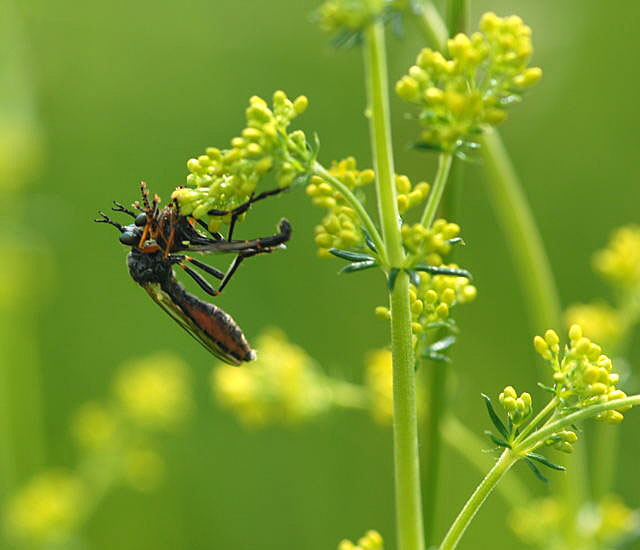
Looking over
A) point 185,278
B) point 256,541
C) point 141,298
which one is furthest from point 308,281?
point 256,541

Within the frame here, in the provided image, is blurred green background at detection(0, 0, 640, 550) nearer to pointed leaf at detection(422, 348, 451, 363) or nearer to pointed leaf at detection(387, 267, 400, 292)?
pointed leaf at detection(422, 348, 451, 363)

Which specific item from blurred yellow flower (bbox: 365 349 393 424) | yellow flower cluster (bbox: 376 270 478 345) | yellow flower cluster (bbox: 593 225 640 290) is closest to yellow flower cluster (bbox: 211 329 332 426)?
blurred yellow flower (bbox: 365 349 393 424)

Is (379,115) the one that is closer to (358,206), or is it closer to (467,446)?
(358,206)

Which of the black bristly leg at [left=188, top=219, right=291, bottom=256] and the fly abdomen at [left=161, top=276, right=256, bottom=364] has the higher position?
the black bristly leg at [left=188, top=219, right=291, bottom=256]

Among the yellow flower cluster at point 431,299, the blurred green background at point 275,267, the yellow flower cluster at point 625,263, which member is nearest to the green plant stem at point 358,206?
the yellow flower cluster at point 431,299

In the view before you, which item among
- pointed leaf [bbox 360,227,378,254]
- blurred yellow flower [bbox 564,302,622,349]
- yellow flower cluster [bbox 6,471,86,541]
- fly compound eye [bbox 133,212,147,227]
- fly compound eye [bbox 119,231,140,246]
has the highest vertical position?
blurred yellow flower [bbox 564,302,622,349]

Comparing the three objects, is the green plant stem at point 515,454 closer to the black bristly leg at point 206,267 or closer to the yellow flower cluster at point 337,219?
the yellow flower cluster at point 337,219

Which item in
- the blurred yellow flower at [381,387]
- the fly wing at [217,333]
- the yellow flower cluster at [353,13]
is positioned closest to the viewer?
the yellow flower cluster at [353,13]
